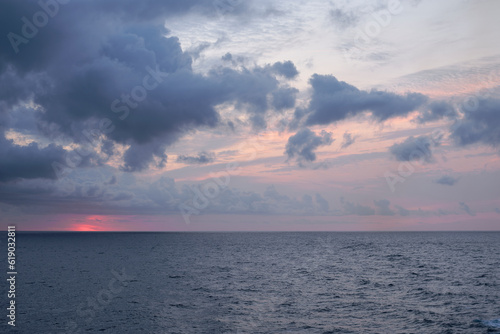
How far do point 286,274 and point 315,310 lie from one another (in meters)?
33.3

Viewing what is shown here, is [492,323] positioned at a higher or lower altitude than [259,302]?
higher

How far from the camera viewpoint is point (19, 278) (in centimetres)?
7312

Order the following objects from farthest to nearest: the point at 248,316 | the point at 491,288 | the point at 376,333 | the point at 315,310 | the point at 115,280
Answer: the point at 115,280, the point at 491,288, the point at 315,310, the point at 248,316, the point at 376,333

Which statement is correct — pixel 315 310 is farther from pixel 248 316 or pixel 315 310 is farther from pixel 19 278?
pixel 19 278

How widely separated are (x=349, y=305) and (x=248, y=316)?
13753 millimetres

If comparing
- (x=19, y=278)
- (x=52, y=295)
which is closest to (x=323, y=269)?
(x=52, y=295)

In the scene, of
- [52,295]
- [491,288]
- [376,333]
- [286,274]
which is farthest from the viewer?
[286,274]

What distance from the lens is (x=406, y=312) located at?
148ft

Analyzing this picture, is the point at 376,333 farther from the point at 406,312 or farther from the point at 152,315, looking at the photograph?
the point at 152,315

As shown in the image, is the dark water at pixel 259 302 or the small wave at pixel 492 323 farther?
the dark water at pixel 259 302

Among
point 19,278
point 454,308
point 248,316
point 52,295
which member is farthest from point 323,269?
point 19,278

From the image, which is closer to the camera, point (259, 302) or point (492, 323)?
point (492, 323)

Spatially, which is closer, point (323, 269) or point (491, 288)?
point (491, 288)

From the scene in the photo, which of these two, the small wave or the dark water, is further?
the dark water
